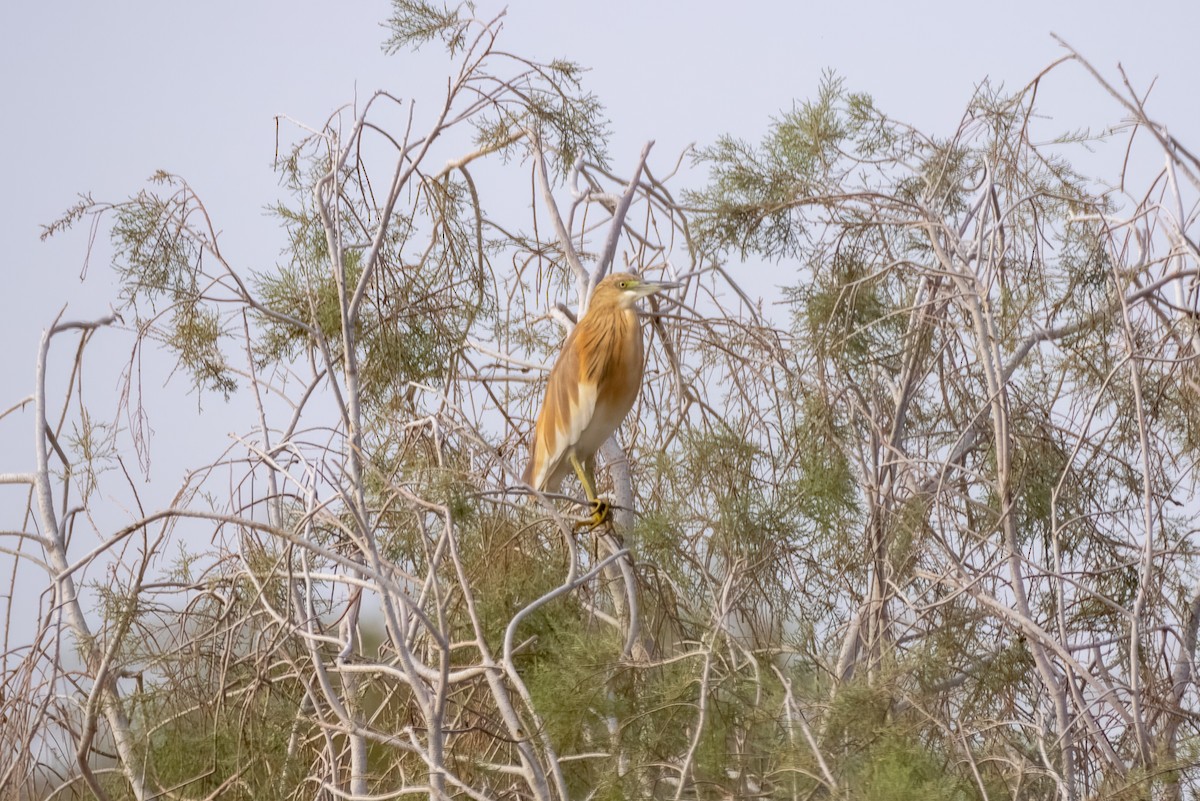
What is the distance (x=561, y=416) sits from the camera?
2.86 meters

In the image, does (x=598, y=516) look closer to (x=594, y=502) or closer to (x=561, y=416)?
(x=594, y=502)

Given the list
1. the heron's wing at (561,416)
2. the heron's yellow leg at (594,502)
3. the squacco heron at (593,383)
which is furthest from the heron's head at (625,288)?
the heron's yellow leg at (594,502)

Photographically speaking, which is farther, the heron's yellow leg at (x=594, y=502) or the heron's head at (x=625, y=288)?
the heron's head at (x=625, y=288)

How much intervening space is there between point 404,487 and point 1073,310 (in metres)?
1.68

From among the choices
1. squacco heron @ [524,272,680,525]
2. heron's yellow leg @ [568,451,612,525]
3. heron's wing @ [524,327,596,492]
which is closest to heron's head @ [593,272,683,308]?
squacco heron @ [524,272,680,525]

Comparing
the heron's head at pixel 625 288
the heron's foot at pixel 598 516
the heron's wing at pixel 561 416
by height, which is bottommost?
the heron's foot at pixel 598 516

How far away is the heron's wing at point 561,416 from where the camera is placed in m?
2.82

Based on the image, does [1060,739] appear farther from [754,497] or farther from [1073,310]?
[1073,310]

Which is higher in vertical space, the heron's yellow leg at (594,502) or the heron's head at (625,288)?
the heron's head at (625,288)

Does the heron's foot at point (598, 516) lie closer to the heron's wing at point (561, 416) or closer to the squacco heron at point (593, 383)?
the squacco heron at point (593, 383)

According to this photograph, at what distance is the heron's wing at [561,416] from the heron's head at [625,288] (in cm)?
12

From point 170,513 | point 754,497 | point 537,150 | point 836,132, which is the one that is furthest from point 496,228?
point 170,513

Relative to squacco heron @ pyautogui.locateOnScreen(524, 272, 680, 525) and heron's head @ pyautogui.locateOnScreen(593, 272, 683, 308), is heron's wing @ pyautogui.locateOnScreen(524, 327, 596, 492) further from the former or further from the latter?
heron's head @ pyautogui.locateOnScreen(593, 272, 683, 308)

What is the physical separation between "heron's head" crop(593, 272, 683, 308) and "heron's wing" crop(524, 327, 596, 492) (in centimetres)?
12
